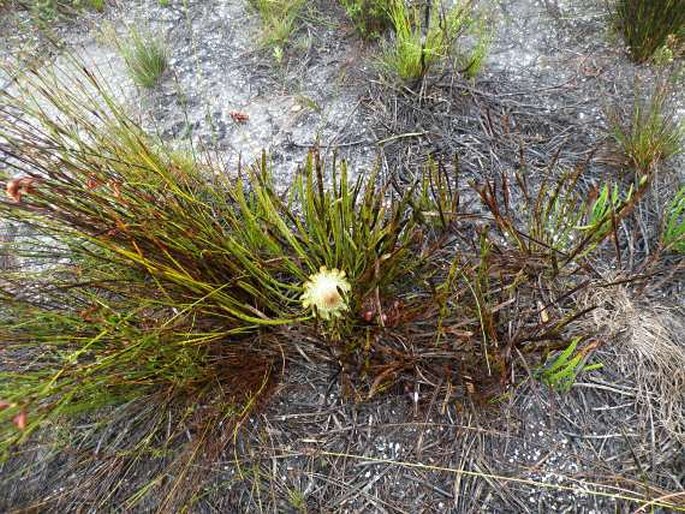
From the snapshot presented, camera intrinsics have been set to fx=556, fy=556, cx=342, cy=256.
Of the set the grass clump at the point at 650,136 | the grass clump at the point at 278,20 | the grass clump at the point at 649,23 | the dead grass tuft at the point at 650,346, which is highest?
the grass clump at the point at 278,20

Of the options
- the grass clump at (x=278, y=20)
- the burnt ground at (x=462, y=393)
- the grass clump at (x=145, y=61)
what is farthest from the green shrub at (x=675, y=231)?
the grass clump at (x=145, y=61)

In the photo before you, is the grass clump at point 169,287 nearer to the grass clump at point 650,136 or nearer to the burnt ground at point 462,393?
the burnt ground at point 462,393

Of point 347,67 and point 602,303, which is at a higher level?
point 347,67

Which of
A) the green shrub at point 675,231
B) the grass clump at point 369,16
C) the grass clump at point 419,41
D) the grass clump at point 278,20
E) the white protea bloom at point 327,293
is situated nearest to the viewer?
the white protea bloom at point 327,293

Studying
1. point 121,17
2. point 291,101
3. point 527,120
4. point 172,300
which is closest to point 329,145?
point 291,101

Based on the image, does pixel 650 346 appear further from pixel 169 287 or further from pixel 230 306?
pixel 169 287

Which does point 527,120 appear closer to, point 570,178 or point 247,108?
point 570,178

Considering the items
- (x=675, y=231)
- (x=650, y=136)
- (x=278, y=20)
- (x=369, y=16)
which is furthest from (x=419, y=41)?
(x=675, y=231)
